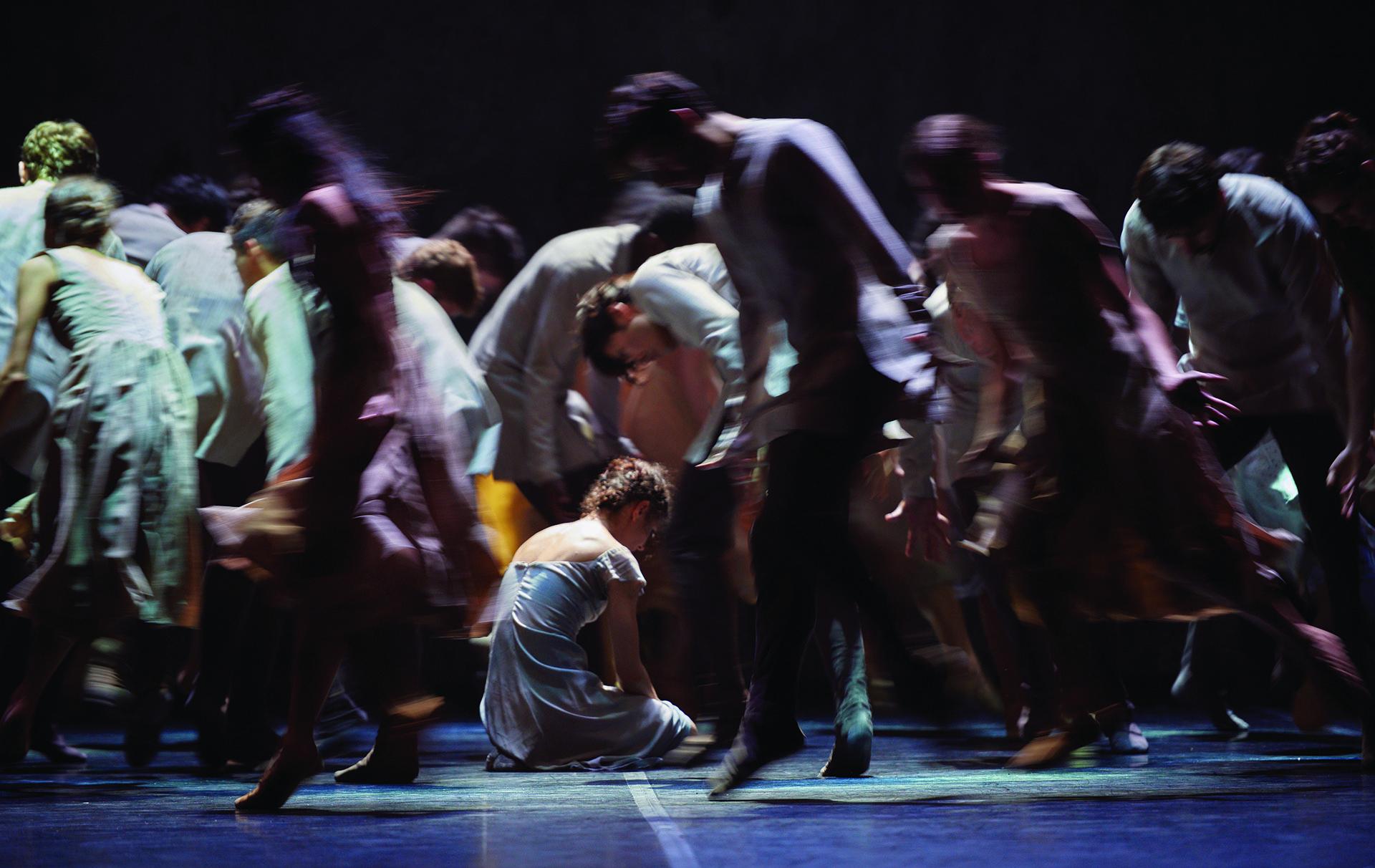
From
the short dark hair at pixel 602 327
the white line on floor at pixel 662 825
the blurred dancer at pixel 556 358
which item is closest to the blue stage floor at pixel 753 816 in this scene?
the white line on floor at pixel 662 825

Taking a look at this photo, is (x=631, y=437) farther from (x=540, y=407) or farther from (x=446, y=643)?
(x=446, y=643)

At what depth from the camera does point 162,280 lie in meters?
4.26

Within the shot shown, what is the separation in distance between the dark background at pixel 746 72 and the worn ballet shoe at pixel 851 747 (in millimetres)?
3412

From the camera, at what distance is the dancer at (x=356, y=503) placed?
2686 millimetres

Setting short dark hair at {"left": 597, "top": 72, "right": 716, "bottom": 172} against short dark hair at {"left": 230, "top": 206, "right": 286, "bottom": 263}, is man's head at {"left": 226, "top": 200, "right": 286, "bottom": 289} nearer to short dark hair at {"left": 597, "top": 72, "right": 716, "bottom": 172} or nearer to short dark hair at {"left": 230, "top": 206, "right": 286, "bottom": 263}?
short dark hair at {"left": 230, "top": 206, "right": 286, "bottom": 263}

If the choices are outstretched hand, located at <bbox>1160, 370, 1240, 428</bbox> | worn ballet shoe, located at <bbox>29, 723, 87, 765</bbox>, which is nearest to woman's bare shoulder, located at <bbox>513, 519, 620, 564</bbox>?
worn ballet shoe, located at <bbox>29, 723, 87, 765</bbox>

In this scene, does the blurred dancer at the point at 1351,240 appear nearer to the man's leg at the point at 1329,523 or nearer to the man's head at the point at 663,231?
the man's leg at the point at 1329,523

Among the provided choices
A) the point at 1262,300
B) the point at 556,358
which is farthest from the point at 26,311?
the point at 1262,300

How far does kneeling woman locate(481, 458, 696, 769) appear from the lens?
363 cm

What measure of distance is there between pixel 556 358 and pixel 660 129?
5.74 ft

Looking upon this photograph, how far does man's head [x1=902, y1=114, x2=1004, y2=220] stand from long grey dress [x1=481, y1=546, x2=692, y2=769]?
134 cm

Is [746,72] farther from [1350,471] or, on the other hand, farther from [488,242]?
[1350,471]

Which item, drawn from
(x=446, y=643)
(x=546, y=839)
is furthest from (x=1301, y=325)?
(x=446, y=643)

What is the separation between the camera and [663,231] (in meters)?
4.44
